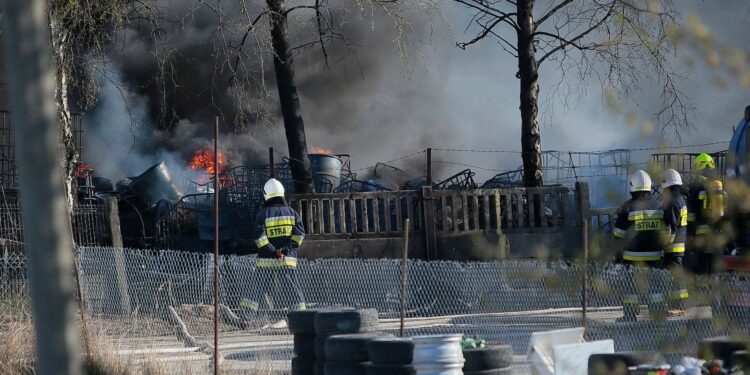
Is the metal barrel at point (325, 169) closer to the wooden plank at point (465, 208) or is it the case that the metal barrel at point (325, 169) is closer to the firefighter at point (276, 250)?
the wooden plank at point (465, 208)

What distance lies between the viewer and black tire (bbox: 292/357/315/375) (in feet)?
26.8

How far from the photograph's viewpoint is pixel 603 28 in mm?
16500

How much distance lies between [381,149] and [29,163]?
2701cm

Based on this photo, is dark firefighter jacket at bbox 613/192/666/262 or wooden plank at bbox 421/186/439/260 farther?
wooden plank at bbox 421/186/439/260

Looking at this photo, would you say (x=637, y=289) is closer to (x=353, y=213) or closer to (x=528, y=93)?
(x=353, y=213)

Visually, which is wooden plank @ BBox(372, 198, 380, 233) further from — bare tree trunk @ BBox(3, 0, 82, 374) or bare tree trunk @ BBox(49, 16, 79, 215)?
bare tree trunk @ BBox(3, 0, 82, 374)

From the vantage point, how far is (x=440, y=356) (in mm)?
6301

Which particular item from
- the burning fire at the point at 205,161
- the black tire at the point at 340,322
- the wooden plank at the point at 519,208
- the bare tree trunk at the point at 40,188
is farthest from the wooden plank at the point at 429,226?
the burning fire at the point at 205,161

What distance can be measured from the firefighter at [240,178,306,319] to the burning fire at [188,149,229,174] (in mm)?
13967

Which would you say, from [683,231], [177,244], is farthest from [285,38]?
[683,231]

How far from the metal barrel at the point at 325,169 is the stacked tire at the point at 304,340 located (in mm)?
11310

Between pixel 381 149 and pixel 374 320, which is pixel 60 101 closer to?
pixel 374 320

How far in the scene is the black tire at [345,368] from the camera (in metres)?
7.30

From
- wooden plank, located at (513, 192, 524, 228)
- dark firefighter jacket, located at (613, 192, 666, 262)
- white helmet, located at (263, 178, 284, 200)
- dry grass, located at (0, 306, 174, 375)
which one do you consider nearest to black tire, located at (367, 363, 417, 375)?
dry grass, located at (0, 306, 174, 375)
